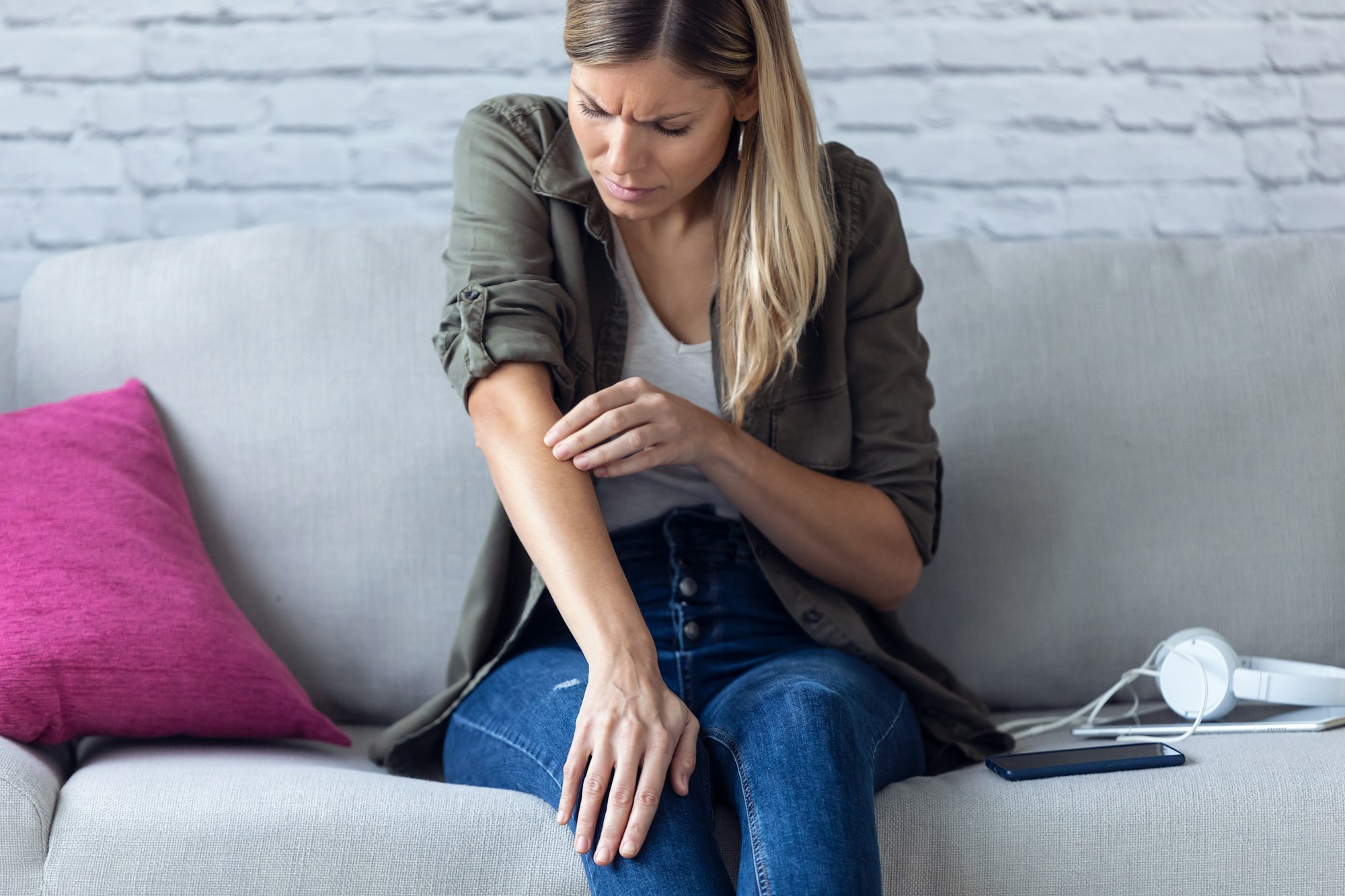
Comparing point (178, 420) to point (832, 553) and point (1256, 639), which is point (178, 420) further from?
point (1256, 639)

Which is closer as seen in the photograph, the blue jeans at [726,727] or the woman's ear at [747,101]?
the blue jeans at [726,727]

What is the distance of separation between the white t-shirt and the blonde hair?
40mm

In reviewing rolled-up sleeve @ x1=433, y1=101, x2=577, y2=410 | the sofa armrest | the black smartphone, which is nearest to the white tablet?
the black smartphone

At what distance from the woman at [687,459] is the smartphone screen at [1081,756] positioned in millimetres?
97

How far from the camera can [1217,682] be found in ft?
4.32

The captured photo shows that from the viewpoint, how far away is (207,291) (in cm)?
150

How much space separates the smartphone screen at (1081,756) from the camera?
3.71 feet

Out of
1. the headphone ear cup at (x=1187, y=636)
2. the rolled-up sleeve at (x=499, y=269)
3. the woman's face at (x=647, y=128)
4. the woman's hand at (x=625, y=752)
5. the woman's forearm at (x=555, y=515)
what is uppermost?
the woman's face at (x=647, y=128)

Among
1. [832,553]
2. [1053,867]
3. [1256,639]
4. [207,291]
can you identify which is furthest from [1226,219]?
[207,291]

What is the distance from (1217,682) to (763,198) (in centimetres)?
74

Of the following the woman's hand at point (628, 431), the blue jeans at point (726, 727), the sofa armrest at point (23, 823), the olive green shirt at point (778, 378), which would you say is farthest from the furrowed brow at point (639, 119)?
the sofa armrest at point (23, 823)

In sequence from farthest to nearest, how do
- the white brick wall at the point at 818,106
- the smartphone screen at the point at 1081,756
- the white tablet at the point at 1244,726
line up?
the white brick wall at the point at 818,106 < the white tablet at the point at 1244,726 < the smartphone screen at the point at 1081,756

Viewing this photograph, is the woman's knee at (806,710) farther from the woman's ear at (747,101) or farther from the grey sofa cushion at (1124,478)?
the woman's ear at (747,101)

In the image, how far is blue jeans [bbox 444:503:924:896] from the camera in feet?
2.97
